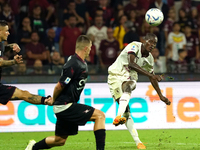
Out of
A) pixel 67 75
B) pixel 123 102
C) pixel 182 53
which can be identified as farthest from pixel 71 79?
pixel 182 53

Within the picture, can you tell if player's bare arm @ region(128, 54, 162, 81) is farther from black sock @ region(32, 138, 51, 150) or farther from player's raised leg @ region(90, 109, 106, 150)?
black sock @ region(32, 138, 51, 150)

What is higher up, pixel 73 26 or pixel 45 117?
pixel 73 26

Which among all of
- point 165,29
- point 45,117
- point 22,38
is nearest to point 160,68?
point 165,29

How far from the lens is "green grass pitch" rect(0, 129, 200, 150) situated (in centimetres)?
753

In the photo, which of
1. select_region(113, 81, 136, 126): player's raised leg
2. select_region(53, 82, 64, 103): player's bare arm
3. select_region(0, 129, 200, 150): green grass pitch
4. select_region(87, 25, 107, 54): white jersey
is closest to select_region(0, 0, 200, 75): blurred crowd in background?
select_region(87, 25, 107, 54): white jersey

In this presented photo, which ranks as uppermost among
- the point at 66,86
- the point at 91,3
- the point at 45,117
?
the point at 91,3

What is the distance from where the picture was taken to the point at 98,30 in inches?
487

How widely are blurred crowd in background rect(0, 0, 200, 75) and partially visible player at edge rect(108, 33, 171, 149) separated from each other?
117 inches

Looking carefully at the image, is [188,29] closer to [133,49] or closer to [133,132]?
[133,49]

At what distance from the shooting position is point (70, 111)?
5559 millimetres

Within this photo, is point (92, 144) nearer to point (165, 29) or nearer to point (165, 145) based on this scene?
point (165, 145)

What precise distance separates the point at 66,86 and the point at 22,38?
6.79m

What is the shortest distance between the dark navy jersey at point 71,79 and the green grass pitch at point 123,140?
83.4 inches

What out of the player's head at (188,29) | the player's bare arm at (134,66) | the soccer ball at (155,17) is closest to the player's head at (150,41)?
the player's bare arm at (134,66)
